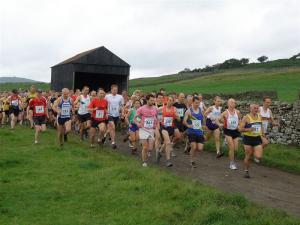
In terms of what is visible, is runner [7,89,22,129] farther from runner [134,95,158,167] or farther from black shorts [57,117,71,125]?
runner [134,95,158,167]

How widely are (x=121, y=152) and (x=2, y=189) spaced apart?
20.4 ft

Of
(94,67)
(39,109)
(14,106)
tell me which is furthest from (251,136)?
(94,67)

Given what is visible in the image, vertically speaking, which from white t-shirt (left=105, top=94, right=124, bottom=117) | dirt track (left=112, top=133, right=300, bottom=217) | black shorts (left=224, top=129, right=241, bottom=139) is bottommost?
dirt track (left=112, top=133, right=300, bottom=217)

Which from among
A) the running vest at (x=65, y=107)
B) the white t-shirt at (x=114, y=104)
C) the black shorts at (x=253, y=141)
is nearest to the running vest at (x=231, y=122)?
the black shorts at (x=253, y=141)

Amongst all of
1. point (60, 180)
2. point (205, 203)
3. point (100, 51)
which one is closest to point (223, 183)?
point (205, 203)

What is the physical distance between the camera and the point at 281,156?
15758 mm

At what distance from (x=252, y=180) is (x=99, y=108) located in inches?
222

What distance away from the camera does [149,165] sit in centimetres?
1354

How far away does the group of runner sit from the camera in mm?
13188

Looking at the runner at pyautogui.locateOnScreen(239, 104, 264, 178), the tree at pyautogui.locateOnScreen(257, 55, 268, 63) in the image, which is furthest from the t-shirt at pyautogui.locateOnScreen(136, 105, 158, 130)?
the tree at pyautogui.locateOnScreen(257, 55, 268, 63)

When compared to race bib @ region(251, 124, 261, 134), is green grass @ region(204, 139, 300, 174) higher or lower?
lower

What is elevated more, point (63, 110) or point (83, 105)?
point (83, 105)

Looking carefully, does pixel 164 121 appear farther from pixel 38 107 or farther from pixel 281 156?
pixel 38 107

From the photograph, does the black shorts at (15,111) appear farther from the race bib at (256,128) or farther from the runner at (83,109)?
the race bib at (256,128)
